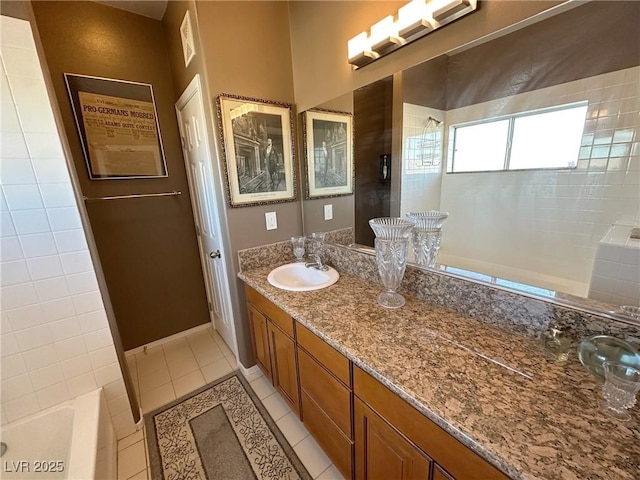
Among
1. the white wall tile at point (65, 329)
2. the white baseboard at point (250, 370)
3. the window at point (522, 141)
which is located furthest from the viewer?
the white baseboard at point (250, 370)

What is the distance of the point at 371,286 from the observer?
146 cm

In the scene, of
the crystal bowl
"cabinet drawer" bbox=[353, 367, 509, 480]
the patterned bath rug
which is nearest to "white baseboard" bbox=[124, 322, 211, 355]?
the patterned bath rug

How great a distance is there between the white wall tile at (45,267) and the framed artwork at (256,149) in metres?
0.89

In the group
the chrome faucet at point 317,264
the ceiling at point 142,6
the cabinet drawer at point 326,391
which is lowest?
the cabinet drawer at point 326,391

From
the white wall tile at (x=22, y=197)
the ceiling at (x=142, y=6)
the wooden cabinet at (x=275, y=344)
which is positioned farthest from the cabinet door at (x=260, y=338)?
the ceiling at (x=142, y=6)

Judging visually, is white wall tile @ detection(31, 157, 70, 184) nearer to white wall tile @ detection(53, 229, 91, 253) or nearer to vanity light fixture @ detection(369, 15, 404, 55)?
white wall tile @ detection(53, 229, 91, 253)

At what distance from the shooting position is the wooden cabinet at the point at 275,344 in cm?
138

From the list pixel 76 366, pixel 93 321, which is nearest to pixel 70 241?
pixel 93 321

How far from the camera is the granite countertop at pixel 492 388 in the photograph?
0.55 metres

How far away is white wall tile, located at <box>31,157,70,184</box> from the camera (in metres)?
1.17

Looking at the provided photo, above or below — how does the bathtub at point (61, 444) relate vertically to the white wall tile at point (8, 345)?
below

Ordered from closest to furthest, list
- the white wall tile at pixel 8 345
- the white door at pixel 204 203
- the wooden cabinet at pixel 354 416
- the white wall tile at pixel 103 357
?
the wooden cabinet at pixel 354 416, the white wall tile at pixel 8 345, the white wall tile at pixel 103 357, the white door at pixel 204 203

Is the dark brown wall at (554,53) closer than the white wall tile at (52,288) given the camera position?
Yes

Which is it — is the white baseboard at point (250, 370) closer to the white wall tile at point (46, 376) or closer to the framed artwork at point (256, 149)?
the white wall tile at point (46, 376)
